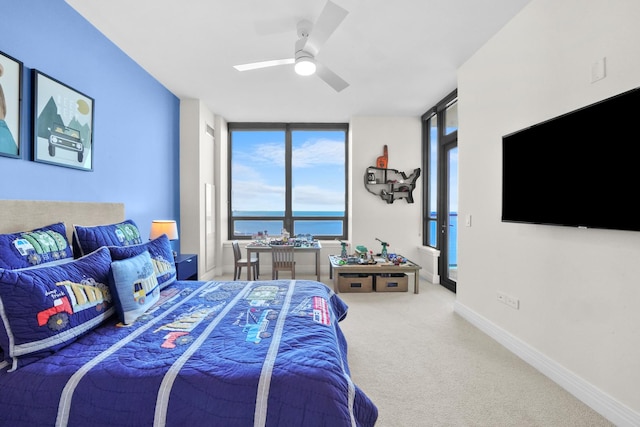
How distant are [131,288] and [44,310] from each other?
43 cm

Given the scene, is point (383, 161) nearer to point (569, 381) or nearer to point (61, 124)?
point (569, 381)

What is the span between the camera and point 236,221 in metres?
5.73

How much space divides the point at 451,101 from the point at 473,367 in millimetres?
3454

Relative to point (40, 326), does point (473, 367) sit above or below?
below

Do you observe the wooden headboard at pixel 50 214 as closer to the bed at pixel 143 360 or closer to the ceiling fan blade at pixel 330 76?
the bed at pixel 143 360

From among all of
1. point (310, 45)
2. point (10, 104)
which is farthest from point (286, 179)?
point (10, 104)

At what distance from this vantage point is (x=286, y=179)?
223 inches

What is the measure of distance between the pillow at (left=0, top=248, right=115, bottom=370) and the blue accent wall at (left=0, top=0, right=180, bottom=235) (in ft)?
3.17

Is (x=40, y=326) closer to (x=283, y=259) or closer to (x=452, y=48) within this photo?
(x=283, y=259)

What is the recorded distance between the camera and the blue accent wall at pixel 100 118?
1.98 m

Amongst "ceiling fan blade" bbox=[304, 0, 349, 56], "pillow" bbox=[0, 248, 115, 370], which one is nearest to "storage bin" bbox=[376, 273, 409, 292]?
"ceiling fan blade" bbox=[304, 0, 349, 56]

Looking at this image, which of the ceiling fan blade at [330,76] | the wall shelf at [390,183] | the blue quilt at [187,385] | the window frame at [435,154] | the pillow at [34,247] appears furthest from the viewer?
the wall shelf at [390,183]

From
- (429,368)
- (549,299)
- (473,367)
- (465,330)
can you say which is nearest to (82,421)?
(429,368)

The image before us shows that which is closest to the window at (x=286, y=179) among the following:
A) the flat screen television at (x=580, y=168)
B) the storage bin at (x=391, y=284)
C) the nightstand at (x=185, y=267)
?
the storage bin at (x=391, y=284)
